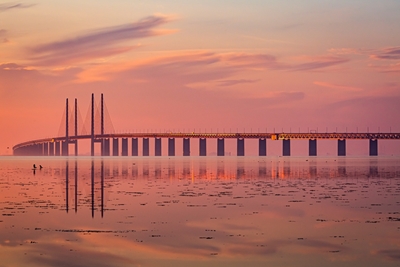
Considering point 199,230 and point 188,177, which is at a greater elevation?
point 199,230

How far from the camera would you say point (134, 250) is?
67.2 ft

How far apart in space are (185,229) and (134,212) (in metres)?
6.18

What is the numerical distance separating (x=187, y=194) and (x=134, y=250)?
21692 mm

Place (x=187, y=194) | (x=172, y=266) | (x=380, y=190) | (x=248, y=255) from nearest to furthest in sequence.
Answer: (x=172, y=266) < (x=248, y=255) < (x=187, y=194) < (x=380, y=190)

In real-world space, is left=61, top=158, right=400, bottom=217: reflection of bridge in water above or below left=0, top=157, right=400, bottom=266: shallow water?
below

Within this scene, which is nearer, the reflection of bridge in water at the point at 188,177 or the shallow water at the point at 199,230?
the shallow water at the point at 199,230

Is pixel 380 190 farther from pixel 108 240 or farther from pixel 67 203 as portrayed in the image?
pixel 108 240

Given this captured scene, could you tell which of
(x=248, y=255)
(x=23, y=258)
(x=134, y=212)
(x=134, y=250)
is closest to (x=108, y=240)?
(x=134, y=250)

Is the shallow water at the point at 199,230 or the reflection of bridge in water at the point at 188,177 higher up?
the shallow water at the point at 199,230

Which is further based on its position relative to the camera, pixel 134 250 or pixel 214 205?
pixel 214 205

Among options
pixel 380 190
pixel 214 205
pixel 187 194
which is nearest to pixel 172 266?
pixel 214 205

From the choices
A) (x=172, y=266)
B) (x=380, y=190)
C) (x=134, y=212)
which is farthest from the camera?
(x=380, y=190)

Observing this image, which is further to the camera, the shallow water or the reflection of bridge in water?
the reflection of bridge in water

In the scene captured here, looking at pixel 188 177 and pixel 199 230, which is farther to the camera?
pixel 188 177
